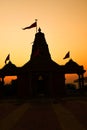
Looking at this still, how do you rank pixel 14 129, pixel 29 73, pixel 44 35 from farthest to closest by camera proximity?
pixel 44 35, pixel 29 73, pixel 14 129

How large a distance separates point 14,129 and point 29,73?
2787 centimetres

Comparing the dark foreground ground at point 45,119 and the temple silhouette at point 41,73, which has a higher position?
the temple silhouette at point 41,73

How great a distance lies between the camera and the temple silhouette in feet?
132

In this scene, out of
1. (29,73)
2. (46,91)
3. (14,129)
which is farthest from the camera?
(46,91)

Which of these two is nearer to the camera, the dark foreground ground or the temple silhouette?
the dark foreground ground

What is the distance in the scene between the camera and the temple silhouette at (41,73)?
40375 millimetres

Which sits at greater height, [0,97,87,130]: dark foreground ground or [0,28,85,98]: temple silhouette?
[0,28,85,98]: temple silhouette

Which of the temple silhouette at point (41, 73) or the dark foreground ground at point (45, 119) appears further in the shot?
the temple silhouette at point (41, 73)

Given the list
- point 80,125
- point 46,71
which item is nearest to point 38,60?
point 46,71

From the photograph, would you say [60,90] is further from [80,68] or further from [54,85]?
[80,68]

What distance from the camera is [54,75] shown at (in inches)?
1658

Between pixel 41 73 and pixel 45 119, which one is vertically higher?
pixel 41 73

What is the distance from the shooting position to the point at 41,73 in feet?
136

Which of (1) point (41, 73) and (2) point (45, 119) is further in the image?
(1) point (41, 73)
